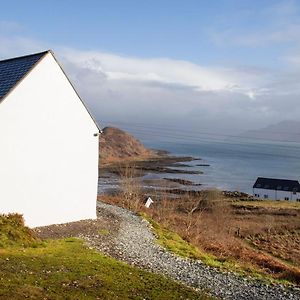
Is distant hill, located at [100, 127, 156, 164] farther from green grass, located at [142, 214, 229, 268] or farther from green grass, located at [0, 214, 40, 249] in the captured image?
green grass, located at [0, 214, 40, 249]

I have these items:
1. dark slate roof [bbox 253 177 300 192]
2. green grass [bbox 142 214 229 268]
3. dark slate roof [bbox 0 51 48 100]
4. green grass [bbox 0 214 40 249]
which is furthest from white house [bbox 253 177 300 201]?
green grass [bbox 0 214 40 249]

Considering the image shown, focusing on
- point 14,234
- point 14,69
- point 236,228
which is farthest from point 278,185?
point 14,234

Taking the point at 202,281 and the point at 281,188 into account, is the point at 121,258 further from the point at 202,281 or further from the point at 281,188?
the point at 281,188

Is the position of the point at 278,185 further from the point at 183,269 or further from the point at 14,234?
the point at 14,234

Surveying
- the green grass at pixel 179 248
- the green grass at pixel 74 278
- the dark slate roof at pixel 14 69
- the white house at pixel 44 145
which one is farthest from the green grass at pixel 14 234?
the green grass at pixel 179 248

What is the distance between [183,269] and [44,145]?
9175mm

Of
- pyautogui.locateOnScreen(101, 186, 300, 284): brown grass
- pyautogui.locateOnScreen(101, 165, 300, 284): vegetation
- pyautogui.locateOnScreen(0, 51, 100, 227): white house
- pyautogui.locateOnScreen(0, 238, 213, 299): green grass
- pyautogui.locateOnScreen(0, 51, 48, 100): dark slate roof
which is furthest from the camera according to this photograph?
pyautogui.locateOnScreen(101, 186, 300, 284): brown grass

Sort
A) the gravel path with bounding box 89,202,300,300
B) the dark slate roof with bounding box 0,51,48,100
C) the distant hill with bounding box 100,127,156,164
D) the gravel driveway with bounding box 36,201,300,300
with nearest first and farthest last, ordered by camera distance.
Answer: the gravel path with bounding box 89,202,300,300 < the gravel driveway with bounding box 36,201,300,300 < the dark slate roof with bounding box 0,51,48,100 < the distant hill with bounding box 100,127,156,164

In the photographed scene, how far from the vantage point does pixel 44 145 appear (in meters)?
20.7

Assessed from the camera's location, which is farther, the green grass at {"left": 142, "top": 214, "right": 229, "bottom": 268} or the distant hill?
the distant hill

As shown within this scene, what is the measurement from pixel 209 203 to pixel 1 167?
44.8 meters

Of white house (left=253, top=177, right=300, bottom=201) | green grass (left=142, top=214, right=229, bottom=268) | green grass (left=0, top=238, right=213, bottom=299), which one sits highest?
green grass (left=0, top=238, right=213, bottom=299)

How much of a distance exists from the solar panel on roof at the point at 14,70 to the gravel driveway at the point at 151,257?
694 centimetres

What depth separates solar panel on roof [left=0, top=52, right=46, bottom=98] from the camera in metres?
19.7
